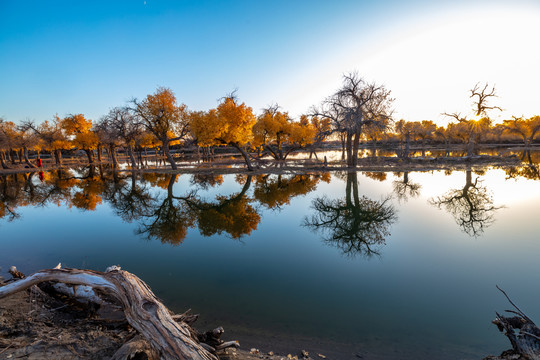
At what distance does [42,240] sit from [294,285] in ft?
37.0

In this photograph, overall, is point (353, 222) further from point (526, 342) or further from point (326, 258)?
point (526, 342)

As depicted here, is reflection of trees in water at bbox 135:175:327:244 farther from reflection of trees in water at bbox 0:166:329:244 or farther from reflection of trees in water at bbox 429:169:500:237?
reflection of trees in water at bbox 429:169:500:237

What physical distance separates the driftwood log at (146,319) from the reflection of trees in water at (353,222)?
5998 mm

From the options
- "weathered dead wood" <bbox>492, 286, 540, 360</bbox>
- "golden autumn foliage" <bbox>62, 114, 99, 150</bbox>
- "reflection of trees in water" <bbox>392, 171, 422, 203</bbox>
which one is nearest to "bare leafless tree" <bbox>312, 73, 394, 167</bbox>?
"reflection of trees in water" <bbox>392, 171, 422, 203</bbox>

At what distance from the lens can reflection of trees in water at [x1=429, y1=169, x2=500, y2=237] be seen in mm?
10047

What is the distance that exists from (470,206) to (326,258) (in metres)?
10.5

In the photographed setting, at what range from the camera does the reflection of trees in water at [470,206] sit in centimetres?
1005

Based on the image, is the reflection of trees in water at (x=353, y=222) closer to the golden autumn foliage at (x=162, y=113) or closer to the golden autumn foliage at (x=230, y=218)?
the golden autumn foliage at (x=230, y=218)


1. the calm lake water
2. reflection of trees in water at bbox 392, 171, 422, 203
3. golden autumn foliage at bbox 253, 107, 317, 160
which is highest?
golden autumn foliage at bbox 253, 107, 317, 160

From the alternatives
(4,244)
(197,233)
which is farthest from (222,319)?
(4,244)

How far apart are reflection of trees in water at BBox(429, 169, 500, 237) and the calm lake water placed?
0.08 m

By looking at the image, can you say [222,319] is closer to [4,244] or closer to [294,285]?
[294,285]

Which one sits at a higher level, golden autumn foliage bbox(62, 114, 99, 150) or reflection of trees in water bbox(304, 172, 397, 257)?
golden autumn foliage bbox(62, 114, 99, 150)

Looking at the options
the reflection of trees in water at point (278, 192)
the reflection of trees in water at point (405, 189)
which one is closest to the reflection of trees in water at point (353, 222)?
the reflection of trees in water at point (405, 189)
